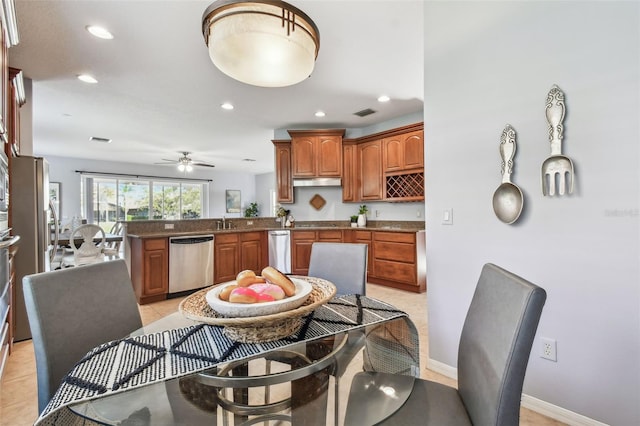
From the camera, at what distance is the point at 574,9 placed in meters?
1.58

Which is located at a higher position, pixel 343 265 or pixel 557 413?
pixel 343 265

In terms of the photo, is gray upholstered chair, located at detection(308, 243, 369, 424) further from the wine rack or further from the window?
the window

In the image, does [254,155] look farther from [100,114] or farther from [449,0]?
[449,0]

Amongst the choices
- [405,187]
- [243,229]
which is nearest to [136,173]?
[243,229]

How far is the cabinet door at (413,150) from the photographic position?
14.6ft

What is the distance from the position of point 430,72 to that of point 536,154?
927 mm

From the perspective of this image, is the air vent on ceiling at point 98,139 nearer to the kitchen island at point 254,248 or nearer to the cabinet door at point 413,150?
the kitchen island at point 254,248

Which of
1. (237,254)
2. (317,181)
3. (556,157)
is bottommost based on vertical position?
(237,254)

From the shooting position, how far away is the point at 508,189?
5.93ft

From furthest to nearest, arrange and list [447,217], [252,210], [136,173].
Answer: [252,210], [136,173], [447,217]

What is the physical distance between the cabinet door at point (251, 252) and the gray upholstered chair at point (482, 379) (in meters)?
3.89

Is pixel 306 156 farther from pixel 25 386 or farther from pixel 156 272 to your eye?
pixel 25 386

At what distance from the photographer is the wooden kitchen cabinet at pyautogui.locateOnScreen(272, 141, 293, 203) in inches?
213

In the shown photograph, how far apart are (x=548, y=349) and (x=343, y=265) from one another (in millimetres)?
1189
